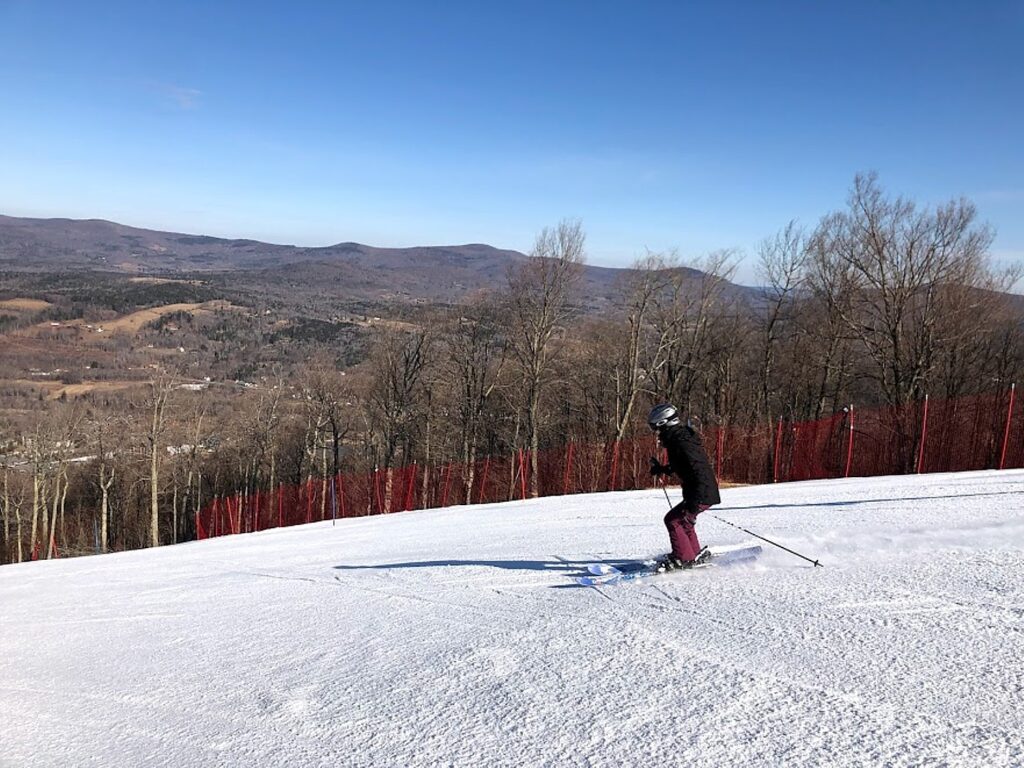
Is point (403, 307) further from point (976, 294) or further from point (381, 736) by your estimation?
A: point (381, 736)

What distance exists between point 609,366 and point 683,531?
36.5 meters

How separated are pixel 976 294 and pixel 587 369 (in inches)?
844

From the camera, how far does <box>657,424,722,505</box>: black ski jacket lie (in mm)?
6699

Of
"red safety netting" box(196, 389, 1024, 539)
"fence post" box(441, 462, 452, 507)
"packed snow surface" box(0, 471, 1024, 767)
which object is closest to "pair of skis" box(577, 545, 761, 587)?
"packed snow surface" box(0, 471, 1024, 767)

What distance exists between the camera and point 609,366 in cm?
4316

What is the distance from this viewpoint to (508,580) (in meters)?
7.76

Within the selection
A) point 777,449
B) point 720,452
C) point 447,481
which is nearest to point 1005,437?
point 777,449

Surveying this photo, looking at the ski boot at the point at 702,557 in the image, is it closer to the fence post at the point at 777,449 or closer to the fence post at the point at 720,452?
the fence post at the point at 777,449

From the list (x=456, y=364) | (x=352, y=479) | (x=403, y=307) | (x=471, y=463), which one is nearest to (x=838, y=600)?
(x=471, y=463)

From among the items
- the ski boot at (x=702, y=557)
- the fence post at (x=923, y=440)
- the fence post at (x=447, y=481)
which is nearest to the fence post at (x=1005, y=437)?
the fence post at (x=923, y=440)

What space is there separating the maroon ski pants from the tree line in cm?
2055

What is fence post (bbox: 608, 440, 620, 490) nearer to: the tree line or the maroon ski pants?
the tree line

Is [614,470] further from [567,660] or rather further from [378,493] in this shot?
[567,660]

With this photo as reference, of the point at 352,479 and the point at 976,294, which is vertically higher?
the point at 976,294
